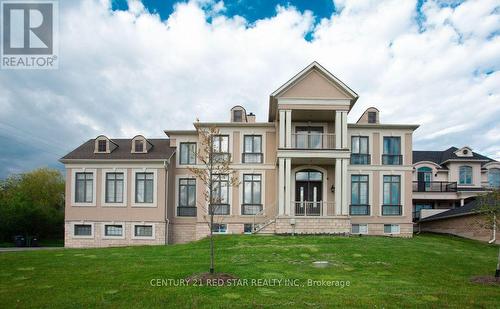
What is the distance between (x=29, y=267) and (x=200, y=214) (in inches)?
457

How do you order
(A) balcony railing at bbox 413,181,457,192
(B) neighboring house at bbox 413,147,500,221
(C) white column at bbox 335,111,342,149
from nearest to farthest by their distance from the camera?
(C) white column at bbox 335,111,342,149 < (B) neighboring house at bbox 413,147,500,221 < (A) balcony railing at bbox 413,181,457,192

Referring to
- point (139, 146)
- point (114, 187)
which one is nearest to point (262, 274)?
point (114, 187)

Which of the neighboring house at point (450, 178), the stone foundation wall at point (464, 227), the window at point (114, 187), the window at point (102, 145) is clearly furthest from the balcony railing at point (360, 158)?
the window at point (102, 145)

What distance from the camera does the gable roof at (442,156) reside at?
34034 mm

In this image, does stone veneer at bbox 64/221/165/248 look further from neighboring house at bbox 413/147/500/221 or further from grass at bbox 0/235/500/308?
neighboring house at bbox 413/147/500/221

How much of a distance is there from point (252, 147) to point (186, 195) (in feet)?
17.1

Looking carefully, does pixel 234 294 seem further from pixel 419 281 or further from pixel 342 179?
pixel 342 179

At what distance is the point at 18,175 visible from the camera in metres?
41.8

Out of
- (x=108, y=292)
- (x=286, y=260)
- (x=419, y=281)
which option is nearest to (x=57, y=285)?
(x=108, y=292)

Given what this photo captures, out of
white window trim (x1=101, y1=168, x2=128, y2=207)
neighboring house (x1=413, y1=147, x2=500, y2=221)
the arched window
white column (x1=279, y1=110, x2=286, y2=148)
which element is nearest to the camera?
white column (x1=279, y1=110, x2=286, y2=148)

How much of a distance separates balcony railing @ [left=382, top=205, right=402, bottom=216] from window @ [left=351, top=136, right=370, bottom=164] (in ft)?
9.87

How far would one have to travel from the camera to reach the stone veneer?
24.2m

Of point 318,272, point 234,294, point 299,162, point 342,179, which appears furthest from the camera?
point 299,162

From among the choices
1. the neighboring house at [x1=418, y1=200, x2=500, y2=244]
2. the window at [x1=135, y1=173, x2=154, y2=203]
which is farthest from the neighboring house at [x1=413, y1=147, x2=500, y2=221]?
the window at [x1=135, y1=173, x2=154, y2=203]
